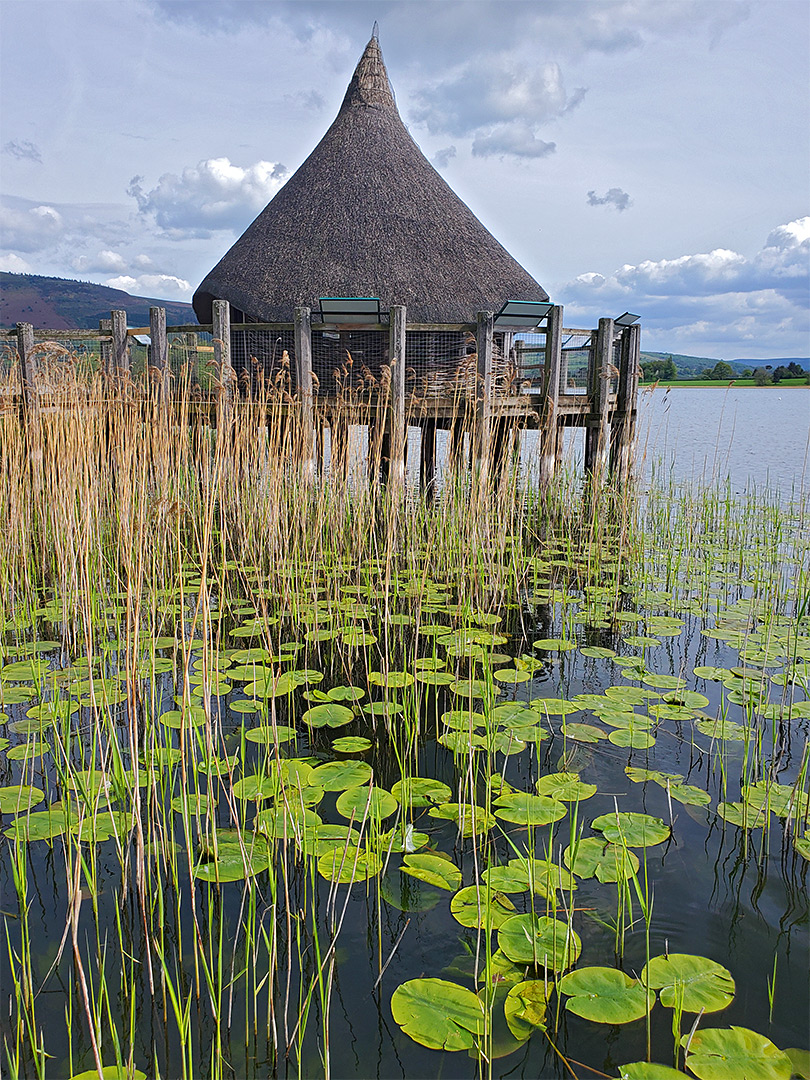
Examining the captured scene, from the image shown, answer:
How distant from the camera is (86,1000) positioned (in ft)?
3.06

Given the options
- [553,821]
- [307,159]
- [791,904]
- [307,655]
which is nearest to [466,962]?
[553,821]

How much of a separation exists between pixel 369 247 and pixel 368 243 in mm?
58

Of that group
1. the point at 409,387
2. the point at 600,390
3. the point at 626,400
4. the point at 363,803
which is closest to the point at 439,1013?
the point at 363,803

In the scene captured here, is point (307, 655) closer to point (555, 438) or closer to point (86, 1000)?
point (86, 1000)

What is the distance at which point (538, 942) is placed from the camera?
1.22 meters

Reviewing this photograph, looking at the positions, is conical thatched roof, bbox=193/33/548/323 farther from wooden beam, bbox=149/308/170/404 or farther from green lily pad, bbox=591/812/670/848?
green lily pad, bbox=591/812/670/848

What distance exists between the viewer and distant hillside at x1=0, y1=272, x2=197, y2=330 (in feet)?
138

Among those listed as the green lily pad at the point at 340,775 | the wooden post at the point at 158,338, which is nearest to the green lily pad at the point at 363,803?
the green lily pad at the point at 340,775

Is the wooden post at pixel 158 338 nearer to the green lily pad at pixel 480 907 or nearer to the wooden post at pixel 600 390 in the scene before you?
the wooden post at pixel 600 390

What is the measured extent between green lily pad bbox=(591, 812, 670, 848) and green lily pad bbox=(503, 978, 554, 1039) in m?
0.43

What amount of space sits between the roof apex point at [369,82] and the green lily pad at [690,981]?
33.6 feet

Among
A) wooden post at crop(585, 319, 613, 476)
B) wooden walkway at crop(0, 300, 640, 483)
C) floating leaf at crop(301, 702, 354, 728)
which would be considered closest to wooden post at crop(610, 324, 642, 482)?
wooden walkway at crop(0, 300, 640, 483)

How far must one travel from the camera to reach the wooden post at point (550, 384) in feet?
19.3

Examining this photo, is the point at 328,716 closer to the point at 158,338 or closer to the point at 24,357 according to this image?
the point at 158,338
